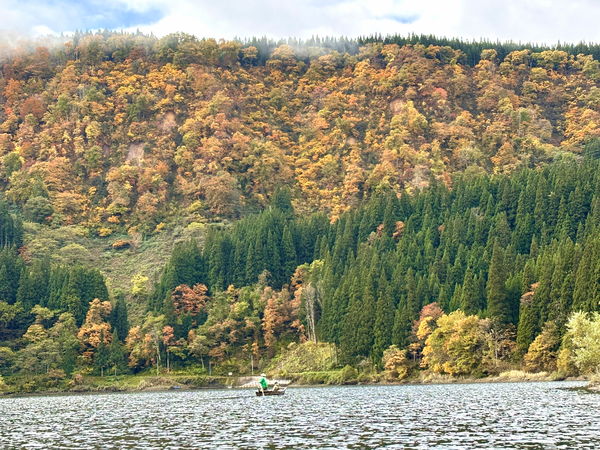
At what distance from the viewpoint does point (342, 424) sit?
2985 inches

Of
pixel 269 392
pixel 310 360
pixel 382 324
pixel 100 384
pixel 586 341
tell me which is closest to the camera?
pixel 586 341

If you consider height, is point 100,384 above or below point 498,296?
below

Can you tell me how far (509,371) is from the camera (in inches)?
5871

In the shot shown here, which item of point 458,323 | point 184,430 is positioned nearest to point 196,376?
point 458,323

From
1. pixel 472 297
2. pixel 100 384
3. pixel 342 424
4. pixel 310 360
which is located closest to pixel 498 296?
pixel 472 297

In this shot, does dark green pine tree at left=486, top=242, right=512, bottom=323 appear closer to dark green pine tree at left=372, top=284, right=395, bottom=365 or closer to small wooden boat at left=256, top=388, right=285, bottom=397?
dark green pine tree at left=372, top=284, right=395, bottom=365

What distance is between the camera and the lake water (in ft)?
206

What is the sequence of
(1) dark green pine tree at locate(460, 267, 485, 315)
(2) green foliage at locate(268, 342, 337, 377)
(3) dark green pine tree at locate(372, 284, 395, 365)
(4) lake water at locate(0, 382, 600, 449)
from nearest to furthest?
(4) lake water at locate(0, 382, 600, 449)
(1) dark green pine tree at locate(460, 267, 485, 315)
(3) dark green pine tree at locate(372, 284, 395, 365)
(2) green foliage at locate(268, 342, 337, 377)

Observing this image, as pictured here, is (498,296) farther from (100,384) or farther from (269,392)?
(100,384)

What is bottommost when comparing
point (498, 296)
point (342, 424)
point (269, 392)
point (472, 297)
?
point (342, 424)

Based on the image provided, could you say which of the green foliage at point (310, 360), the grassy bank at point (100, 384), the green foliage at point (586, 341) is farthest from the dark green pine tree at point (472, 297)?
the grassy bank at point (100, 384)

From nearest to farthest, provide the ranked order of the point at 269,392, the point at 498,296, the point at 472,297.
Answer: the point at 269,392, the point at 498,296, the point at 472,297

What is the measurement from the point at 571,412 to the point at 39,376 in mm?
141945

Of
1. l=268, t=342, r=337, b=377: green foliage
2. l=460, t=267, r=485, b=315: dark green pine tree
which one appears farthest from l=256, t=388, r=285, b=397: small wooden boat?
l=268, t=342, r=337, b=377: green foliage
